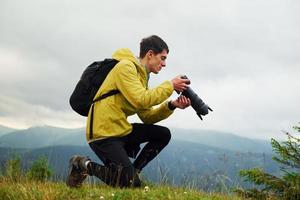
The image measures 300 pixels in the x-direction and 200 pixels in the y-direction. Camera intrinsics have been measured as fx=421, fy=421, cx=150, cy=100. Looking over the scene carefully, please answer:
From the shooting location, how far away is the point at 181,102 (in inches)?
253

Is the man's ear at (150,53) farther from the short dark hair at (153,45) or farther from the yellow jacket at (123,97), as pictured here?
the yellow jacket at (123,97)

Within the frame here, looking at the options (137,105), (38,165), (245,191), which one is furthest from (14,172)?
(38,165)

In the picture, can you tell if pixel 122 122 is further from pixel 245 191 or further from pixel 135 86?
pixel 245 191

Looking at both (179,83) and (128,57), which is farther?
(128,57)

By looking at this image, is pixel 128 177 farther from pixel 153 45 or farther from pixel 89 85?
pixel 153 45

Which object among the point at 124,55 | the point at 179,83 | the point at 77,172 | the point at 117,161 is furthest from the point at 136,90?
the point at 77,172

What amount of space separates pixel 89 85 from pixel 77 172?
1293 millimetres

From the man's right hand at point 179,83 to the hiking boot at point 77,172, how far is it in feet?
5.65

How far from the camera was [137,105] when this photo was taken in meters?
5.93

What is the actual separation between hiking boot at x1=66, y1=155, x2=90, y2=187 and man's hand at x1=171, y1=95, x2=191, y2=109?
1620mm

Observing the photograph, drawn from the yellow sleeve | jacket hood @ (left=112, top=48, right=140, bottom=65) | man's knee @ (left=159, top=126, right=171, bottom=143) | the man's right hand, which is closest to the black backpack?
jacket hood @ (left=112, top=48, right=140, bottom=65)

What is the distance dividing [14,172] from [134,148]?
2386mm

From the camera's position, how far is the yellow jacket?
5.89 m

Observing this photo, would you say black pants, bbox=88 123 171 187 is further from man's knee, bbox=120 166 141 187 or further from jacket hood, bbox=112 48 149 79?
jacket hood, bbox=112 48 149 79
